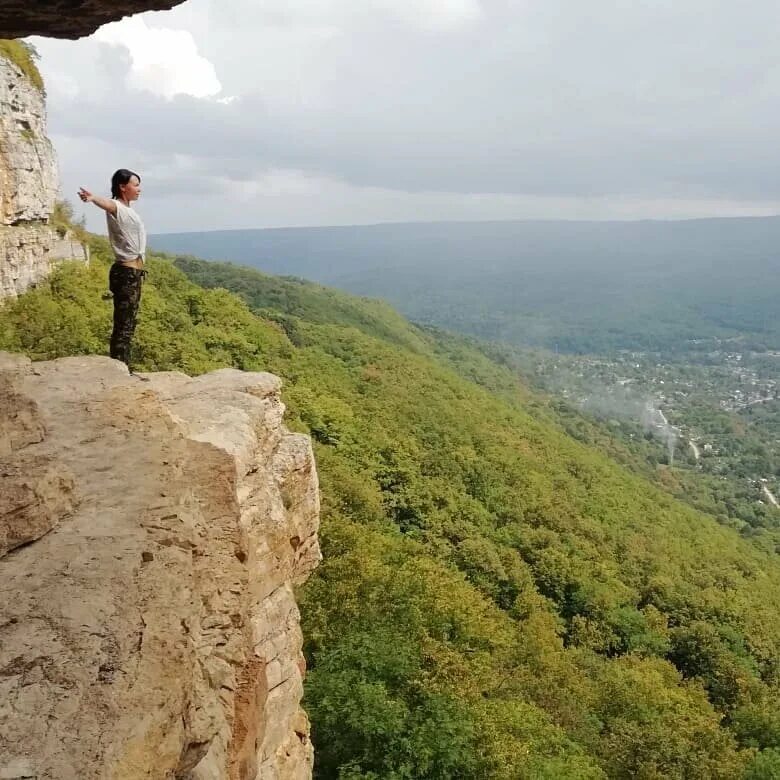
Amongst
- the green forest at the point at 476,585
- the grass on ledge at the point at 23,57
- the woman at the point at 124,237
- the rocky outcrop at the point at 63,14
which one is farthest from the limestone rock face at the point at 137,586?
the grass on ledge at the point at 23,57

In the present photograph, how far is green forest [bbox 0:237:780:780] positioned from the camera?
14812 mm

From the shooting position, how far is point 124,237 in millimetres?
8703

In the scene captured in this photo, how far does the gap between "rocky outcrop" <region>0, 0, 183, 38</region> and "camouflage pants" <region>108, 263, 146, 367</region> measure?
291cm

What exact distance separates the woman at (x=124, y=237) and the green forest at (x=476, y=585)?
9306mm

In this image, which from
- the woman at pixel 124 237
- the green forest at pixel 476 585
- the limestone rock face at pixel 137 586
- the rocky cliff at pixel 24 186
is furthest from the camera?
the rocky cliff at pixel 24 186


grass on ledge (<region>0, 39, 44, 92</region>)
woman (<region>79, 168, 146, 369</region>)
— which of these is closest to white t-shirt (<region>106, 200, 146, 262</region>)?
woman (<region>79, 168, 146, 369</region>)

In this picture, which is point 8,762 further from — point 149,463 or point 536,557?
point 536,557

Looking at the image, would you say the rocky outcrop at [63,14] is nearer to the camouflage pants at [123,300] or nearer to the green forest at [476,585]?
the camouflage pants at [123,300]

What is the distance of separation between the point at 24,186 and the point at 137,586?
91.3 feet

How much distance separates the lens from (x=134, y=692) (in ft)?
13.2

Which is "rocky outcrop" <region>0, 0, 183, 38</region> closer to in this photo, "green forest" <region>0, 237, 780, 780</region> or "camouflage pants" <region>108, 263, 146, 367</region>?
"camouflage pants" <region>108, 263, 146, 367</region>

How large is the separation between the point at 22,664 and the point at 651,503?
169 feet

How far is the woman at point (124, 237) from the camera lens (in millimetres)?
8484

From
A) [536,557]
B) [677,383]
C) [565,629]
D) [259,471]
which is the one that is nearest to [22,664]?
[259,471]
